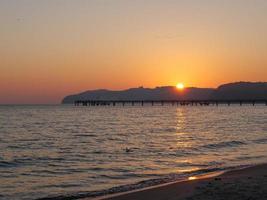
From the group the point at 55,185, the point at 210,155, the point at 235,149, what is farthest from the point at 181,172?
the point at 235,149

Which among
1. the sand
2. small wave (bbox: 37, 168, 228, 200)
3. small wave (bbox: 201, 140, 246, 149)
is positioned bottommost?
small wave (bbox: 201, 140, 246, 149)

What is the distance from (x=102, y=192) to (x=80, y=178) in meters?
2.73

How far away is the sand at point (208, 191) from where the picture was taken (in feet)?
34.5

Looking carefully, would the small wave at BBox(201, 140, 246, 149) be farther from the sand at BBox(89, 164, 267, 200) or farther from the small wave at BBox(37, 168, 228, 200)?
the sand at BBox(89, 164, 267, 200)

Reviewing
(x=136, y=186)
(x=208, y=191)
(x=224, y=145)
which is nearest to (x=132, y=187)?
(x=136, y=186)

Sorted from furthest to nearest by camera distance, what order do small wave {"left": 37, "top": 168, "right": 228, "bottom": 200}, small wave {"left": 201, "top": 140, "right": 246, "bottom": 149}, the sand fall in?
small wave {"left": 201, "top": 140, "right": 246, "bottom": 149}
small wave {"left": 37, "top": 168, "right": 228, "bottom": 200}
the sand

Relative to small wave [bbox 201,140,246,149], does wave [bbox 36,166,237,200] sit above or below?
above

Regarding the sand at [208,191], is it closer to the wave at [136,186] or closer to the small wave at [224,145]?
the wave at [136,186]

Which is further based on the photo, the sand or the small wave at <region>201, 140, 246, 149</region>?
the small wave at <region>201, 140, 246, 149</region>


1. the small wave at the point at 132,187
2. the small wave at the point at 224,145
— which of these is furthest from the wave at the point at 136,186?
the small wave at the point at 224,145

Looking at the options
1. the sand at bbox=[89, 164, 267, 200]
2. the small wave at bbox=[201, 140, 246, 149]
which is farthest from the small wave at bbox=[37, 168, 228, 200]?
the small wave at bbox=[201, 140, 246, 149]

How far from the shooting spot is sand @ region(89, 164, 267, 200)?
1052 cm

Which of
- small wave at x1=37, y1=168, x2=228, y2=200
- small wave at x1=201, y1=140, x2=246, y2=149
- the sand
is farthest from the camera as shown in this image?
small wave at x1=201, y1=140, x2=246, y2=149

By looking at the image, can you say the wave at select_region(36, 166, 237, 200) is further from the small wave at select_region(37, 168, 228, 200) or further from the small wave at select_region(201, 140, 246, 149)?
the small wave at select_region(201, 140, 246, 149)
